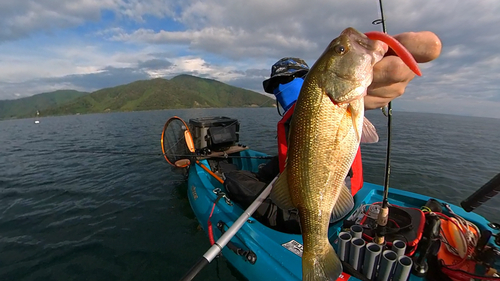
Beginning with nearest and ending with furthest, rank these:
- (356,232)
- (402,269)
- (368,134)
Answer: (368,134), (402,269), (356,232)

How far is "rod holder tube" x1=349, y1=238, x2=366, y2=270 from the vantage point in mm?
2832

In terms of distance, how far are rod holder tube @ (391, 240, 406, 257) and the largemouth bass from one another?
107 centimetres

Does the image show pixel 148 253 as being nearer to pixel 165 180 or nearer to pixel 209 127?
pixel 209 127

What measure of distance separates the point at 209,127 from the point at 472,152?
2078cm

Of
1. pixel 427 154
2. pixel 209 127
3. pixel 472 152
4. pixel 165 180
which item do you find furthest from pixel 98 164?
pixel 472 152

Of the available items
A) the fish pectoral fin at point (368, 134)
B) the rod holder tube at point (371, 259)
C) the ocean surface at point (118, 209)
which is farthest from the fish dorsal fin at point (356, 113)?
the ocean surface at point (118, 209)

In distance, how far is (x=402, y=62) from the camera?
75.1 inches

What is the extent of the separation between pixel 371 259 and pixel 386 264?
0.16 metres

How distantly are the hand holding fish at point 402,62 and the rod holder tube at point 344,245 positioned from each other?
1957 mm

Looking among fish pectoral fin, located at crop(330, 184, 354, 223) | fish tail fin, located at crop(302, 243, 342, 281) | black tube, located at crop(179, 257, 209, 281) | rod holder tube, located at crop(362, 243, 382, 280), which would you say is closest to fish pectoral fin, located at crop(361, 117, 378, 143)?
fish pectoral fin, located at crop(330, 184, 354, 223)

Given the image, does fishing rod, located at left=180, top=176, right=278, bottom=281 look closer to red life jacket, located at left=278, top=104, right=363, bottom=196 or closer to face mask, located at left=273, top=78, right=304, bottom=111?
red life jacket, located at left=278, top=104, right=363, bottom=196

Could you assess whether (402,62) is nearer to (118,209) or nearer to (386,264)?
(386,264)

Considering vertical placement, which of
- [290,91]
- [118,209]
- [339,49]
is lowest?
[118,209]

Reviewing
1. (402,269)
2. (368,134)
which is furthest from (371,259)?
(368,134)
